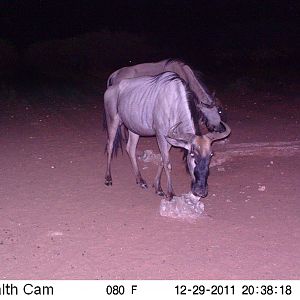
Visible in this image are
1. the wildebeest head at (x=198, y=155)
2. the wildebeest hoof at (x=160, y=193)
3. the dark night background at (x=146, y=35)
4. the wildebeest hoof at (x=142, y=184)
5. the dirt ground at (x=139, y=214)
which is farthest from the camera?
the dark night background at (x=146, y=35)

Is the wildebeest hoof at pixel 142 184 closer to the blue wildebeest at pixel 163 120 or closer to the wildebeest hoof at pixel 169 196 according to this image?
the blue wildebeest at pixel 163 120

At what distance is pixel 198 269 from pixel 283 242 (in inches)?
46.3

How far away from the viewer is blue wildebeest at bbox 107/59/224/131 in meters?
8.77

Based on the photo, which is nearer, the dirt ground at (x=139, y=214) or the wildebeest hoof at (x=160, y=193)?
the dirt ground at (x=139, y=214)

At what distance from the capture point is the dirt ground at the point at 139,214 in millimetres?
5387

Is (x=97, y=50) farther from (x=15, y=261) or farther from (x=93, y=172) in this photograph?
(x=15, y=261)

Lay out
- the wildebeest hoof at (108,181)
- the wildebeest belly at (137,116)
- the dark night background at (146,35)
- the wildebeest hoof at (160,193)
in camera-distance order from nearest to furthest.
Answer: the wildebeest hoof at (160,193) → the wildebeest belly at (137,116) → the wildebeest hoof at (108,181) → the dark night background at (146,35)

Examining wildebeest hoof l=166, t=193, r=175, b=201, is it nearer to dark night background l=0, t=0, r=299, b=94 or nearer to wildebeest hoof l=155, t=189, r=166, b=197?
wildebeest hoof l=155, t=189, r=166, b=197

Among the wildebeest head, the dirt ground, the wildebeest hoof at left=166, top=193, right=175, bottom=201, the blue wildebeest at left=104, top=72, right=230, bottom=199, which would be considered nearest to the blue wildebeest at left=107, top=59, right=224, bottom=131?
the dirt ground

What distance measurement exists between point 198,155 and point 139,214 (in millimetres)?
1125

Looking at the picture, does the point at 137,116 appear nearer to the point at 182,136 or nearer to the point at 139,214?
the point at 182,136

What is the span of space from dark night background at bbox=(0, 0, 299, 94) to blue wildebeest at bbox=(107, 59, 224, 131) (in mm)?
11350

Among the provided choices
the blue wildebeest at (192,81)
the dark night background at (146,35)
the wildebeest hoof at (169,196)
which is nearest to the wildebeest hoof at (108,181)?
the wildebeest hoof at (169,196)

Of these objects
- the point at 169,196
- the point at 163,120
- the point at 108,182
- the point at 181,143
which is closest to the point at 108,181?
the point at 108,182
